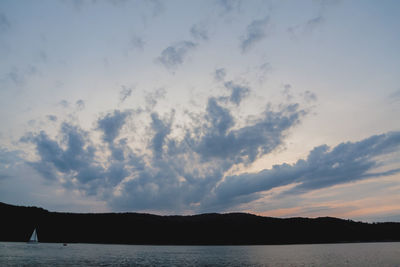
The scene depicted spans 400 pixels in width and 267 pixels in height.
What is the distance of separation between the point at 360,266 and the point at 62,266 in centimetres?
8058

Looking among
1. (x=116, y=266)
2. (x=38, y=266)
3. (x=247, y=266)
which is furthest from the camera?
(x=247, y=266)

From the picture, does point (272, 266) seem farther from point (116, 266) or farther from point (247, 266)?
point (116, 266)

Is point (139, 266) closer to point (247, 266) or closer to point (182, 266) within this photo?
point (182, 266)

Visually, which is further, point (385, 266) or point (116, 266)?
point (385, 266)

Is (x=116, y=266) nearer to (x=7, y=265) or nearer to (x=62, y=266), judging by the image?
(x=62, y=266)

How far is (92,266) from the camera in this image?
7544cm

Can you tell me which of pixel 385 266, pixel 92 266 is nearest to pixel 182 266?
pixel 92 266

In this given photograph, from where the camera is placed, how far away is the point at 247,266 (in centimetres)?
8162

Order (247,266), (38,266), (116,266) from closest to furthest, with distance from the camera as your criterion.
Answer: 1. (38,266)
2. (116,266)
3. (247,266)

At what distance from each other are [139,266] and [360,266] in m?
61.7

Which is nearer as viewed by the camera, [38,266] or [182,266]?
[38,266]

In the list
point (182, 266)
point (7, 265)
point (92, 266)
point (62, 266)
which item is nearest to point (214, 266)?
point (182, 266)

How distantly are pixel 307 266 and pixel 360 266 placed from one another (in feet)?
49.2

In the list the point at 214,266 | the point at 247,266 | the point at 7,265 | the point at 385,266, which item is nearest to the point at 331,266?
the point at 385,266
